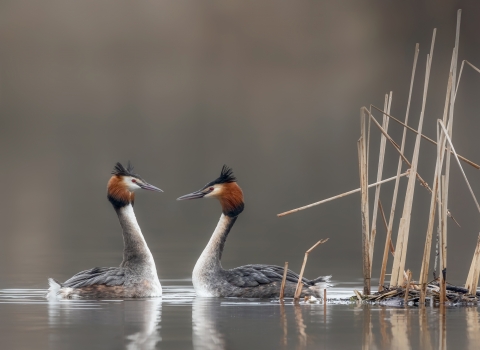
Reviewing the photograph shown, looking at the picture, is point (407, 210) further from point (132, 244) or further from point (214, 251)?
point (132, 244)

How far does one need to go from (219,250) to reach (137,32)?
5245cm

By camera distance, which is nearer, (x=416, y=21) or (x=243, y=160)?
(x=243, y=160)

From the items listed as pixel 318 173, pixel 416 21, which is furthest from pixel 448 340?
pixel 416 21

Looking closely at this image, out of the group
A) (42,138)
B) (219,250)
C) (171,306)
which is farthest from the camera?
(42,138)

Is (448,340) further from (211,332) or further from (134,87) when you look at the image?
(134,87)

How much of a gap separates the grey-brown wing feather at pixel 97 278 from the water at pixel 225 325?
0.46 m

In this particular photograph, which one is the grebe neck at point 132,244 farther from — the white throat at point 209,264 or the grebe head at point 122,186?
the white throat at point 209,264

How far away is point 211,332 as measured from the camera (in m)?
8.87

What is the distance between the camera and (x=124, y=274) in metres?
12.0

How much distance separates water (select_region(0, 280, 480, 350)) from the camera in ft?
27.2

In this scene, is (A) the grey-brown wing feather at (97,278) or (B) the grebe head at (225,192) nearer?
(A) the grey-brown wing feather at (97,278)

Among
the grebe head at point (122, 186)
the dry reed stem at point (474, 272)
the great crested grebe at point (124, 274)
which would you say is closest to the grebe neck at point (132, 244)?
the great crested grebe at point (124, 274)

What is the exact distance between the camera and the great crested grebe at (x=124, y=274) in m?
11.6

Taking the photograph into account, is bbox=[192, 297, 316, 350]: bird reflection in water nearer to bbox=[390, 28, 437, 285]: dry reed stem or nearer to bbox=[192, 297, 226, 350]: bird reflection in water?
bbox=[192, 297, 226, 350]: bird reflection in water
